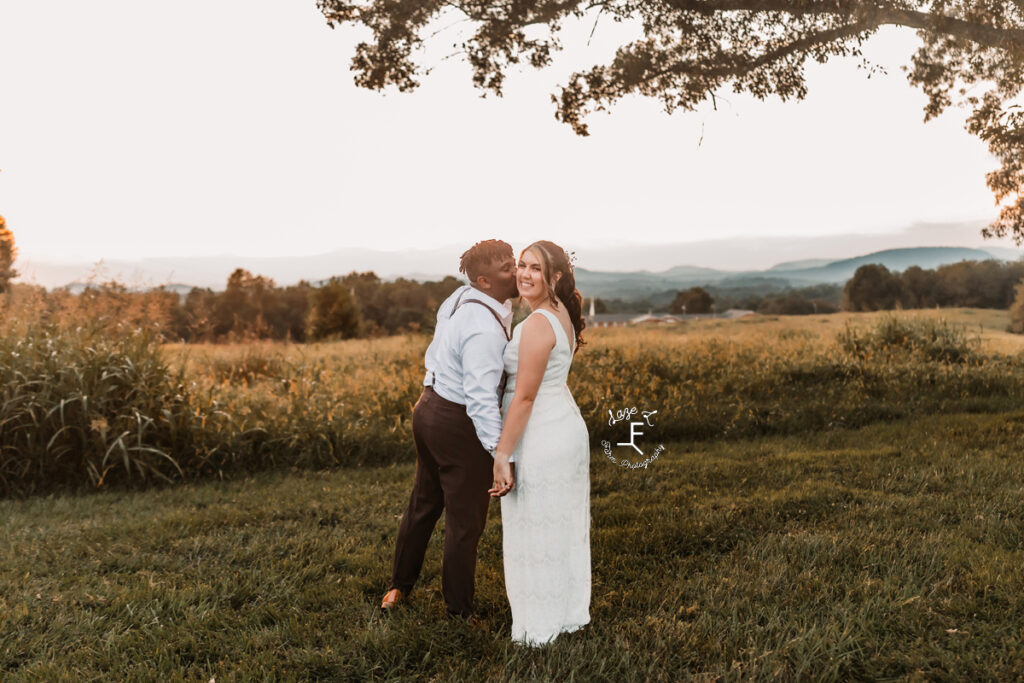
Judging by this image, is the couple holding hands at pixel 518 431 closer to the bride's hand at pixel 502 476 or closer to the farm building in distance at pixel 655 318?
the bride's hand at pixel 502 476

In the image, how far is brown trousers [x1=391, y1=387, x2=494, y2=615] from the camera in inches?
131

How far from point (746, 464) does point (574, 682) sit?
403cm

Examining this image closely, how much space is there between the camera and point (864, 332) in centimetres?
1238

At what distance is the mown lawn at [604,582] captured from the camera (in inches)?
124

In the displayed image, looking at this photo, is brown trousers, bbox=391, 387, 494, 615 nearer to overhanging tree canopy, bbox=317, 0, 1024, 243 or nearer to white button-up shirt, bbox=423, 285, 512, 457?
white button-up shirt, bbox=423, 285, 512, 457

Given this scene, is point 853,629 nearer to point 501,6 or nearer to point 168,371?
point 168,371

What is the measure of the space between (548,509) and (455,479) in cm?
46

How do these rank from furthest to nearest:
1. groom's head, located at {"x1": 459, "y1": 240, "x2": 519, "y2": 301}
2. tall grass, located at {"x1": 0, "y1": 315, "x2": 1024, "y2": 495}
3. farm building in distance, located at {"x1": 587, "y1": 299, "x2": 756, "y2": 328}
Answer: farm building in distance, located at {"x1": 587, "y1": 299, "x2": 756, "y2": 328}
tall grass, located at {"x1": 0, "y1": 315, "x2": 1024, "y2": 495}
groom's head, located at {"x1": 459, "y1": 240, "x2": 519, "y2": 301}

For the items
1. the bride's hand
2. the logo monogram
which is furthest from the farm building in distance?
the bride's hand

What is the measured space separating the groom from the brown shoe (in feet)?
1.15

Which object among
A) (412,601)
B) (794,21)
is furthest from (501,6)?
(412,601)

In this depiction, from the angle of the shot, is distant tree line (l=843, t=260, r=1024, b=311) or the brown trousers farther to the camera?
distant tree line (l=843, t=260, r=1024, b=311)

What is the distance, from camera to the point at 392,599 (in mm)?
3727

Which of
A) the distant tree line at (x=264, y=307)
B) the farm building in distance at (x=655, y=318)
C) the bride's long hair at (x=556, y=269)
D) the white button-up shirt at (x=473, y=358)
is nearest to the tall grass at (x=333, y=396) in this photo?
the distant tree line at (x=264, y=307)
